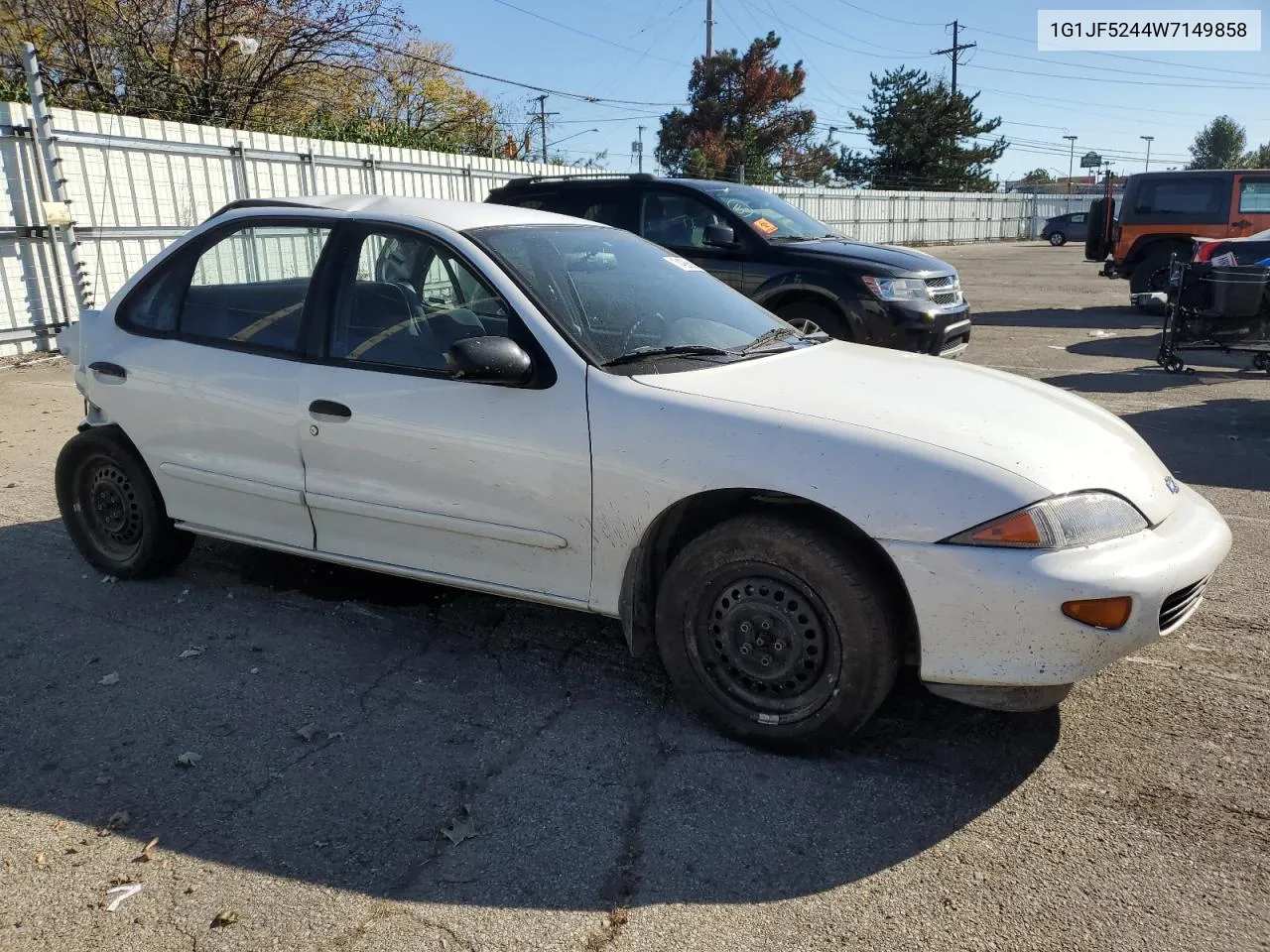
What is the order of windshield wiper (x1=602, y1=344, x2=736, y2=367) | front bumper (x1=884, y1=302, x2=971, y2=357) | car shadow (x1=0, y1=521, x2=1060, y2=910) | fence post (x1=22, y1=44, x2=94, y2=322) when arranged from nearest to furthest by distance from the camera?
car shadow (x1=0, y1=521, x2=1060, y2=910) → windshield wiper (x1=602, y1=344, x2=736, y2=367) → front bumper (x1=884, y1=302, x2=971, y2=357) → fence post (x1=22, y1=44, x2=94, y2=322)

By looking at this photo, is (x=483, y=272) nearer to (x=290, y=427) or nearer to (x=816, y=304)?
(x=290, y=427)

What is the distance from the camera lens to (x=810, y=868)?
2.67m

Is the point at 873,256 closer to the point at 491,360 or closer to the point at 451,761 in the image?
the point at 491,360

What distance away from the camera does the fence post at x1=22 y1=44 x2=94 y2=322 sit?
32.7 feet

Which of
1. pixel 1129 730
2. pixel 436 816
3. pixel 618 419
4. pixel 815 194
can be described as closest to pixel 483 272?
pixel 618 419

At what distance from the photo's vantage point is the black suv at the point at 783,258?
8.26 m

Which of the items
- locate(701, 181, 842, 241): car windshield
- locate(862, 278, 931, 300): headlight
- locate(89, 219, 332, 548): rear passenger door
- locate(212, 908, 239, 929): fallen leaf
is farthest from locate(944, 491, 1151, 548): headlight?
locate(701, 181, 842, 241): car windshield

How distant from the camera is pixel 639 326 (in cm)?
375

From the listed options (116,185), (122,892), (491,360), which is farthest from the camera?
(116,185)

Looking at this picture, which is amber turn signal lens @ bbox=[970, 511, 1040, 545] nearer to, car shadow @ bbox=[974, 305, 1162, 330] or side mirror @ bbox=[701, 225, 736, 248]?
side mirror @ bbox=[701, 225, 736, 248]

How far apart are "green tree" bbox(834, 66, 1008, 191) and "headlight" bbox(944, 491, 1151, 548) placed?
55.4 meters

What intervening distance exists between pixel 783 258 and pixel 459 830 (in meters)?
6.64

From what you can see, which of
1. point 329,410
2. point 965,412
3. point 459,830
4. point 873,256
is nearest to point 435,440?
point 329,410

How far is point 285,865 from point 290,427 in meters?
1.77
